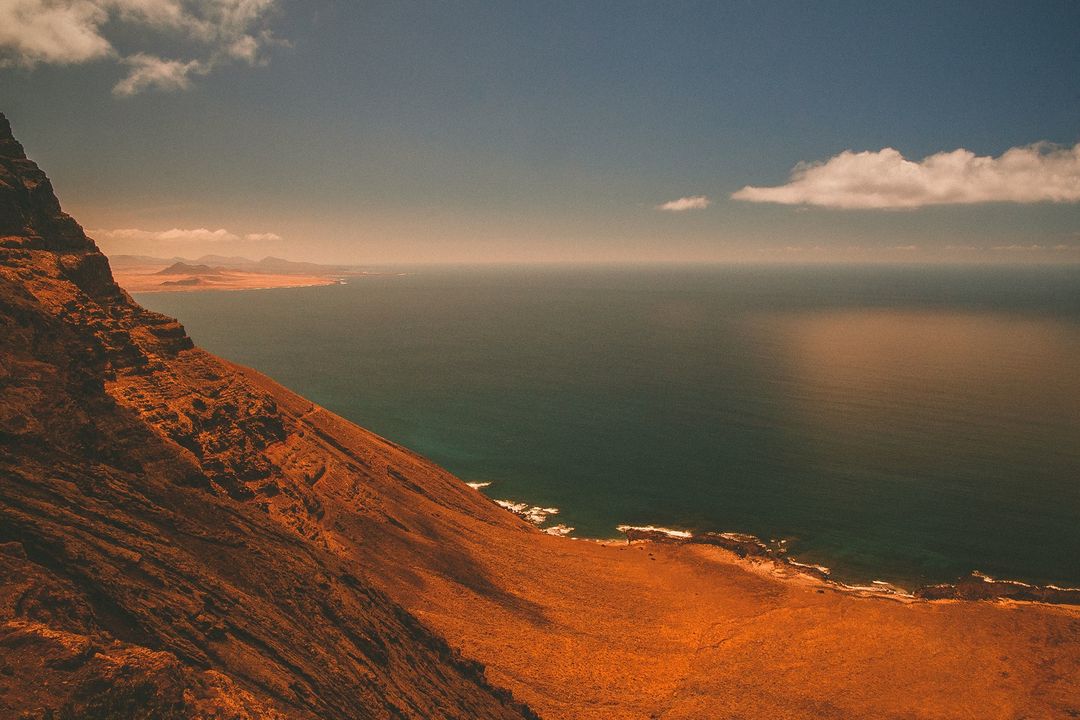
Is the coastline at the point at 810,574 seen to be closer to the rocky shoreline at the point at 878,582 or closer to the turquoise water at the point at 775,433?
the rocky shoreline at the point at 878,582

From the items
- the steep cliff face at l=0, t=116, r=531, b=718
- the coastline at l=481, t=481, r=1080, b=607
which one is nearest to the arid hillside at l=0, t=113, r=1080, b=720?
the steep cliff face at l=0, t=116, r=531, b=718

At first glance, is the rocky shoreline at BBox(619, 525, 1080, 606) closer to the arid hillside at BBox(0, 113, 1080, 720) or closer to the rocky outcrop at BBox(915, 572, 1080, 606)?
the rocky outcrop at BBox(915, 572, 1080, 606)

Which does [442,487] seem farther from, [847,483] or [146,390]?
[847,483]

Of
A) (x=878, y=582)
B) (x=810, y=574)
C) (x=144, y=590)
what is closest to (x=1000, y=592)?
(x=878, y=582)

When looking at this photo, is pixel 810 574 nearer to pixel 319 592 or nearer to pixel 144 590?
pixel 319 592

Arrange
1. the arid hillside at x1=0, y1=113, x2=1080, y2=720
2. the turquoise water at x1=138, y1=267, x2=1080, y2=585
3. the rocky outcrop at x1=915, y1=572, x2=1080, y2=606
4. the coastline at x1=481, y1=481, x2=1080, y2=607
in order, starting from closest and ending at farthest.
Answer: the arid hillside at x1=0, y1=113, x2=1080, y2=720
the rocky outcrop at x1=915, y1=572, x2=1080, y2=606
the coastline at x1=481, y1=481, x2=1080, y2=607
the turquoise water at x1=138, y1=267, x2=1080, y2=585
